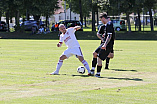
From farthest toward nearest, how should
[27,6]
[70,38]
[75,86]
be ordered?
[27,6], [70,38], [75,86]

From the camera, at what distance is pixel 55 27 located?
215ft

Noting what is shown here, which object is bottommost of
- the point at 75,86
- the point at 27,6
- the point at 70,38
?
the point at 75,86

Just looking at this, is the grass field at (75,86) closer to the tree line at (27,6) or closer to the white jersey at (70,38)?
the white jersey at (70,38)

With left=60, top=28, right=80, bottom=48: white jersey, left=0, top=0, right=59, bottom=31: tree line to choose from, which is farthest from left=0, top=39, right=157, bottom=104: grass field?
left=0, top=0, right=59, bottom=31: tree line

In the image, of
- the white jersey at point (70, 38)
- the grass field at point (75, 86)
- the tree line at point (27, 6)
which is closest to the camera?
the grass field at point (75, 86)

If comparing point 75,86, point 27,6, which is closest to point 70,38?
point 75,86

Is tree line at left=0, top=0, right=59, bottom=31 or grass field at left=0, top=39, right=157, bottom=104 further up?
tree line at left=0, top=0, right=59, bottom=31

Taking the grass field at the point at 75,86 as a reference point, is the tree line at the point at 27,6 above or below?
above

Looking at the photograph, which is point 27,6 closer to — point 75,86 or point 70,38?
point 70,38

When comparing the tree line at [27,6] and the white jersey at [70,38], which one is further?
the tree line at [27,6]

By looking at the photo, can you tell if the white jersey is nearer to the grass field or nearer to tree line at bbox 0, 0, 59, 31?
the grass field

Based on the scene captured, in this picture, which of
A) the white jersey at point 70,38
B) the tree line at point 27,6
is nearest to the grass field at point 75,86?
the white jersey at point 70,38

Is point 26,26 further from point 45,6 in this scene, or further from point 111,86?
point 111,86

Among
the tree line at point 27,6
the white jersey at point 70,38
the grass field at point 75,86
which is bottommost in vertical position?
the grass field at point 75,86
